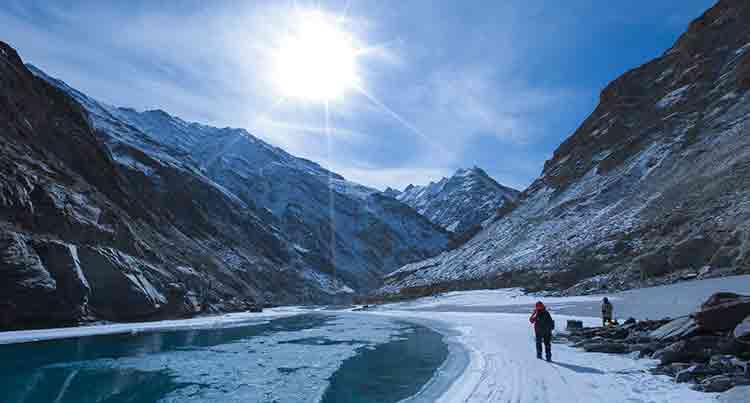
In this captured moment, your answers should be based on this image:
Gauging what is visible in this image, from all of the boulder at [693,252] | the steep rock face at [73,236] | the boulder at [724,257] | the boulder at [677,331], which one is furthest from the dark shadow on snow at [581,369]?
the steep rock face at [73,236]

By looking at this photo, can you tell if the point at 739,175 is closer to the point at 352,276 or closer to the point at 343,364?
the point at 343,364

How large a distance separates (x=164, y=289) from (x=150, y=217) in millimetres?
32383

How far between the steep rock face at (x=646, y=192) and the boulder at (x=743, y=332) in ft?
78.4

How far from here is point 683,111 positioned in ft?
219

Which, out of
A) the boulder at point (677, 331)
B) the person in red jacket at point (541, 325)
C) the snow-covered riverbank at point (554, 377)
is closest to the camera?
the snow-covered riverbank at point (554, 377)

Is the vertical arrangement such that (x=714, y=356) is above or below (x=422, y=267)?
below

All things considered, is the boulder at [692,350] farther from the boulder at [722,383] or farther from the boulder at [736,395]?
the boulder at [736,395]

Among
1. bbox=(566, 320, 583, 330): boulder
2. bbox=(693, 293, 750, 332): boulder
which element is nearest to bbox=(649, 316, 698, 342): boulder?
bbox=(693, 293, 750, 332): boulder

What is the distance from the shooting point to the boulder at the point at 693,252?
119ft

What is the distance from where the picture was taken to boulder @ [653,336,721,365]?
1124cm

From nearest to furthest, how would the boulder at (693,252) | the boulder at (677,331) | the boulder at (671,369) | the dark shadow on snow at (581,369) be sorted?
1. the boulder at (671,369)
2. the dark shadow on snow at (581,369)
3. the boulder at (677,331)
4. the boulder at (693,252)

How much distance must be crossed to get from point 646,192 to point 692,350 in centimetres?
5174

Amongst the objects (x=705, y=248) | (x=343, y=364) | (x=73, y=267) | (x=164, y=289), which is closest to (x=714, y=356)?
(x=343, y=364)

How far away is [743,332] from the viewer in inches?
441
